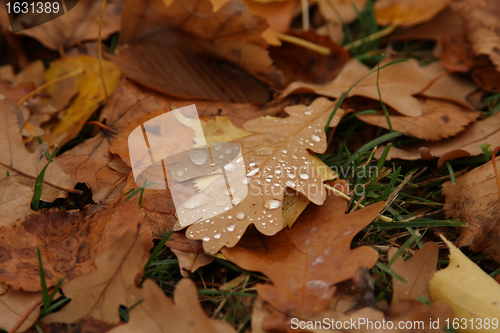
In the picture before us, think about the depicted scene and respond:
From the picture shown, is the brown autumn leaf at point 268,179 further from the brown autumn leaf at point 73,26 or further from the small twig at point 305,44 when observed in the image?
the brown autumn leaf at point 73,26

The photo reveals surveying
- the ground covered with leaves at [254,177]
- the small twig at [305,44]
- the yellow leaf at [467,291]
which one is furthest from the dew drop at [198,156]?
the small twig at [305,44]

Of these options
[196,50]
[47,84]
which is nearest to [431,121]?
[196,50]

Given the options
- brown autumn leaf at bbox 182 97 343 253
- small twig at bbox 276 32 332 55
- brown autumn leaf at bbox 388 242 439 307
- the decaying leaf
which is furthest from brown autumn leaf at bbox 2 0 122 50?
brown autumn leaf at bbox 388 242 439 307

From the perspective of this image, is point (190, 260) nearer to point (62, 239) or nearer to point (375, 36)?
point (62, 239)

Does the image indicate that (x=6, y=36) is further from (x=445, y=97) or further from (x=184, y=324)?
(x=445, y=97)

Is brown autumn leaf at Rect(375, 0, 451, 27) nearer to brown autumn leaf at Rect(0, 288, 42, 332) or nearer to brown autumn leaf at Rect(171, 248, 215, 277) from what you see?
brown autumn leaf at Rect(171, 248, 215, 277)

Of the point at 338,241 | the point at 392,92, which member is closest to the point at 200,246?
the point at 338,241
